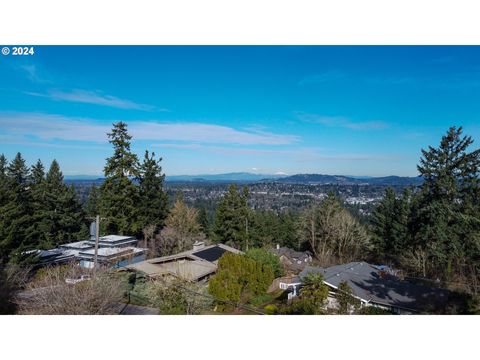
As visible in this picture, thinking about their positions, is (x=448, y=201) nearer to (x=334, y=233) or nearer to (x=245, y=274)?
(x=334, y=233)

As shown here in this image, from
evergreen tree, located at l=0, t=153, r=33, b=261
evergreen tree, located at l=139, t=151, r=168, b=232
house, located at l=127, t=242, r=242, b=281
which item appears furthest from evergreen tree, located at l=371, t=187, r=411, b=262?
evergreen tree, located at l=0, t=153, r=33, b=261

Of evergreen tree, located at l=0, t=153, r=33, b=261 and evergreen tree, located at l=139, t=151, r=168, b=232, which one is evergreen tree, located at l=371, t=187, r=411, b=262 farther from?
evergreen tree, located at l=0, t=153, r=33, b=261

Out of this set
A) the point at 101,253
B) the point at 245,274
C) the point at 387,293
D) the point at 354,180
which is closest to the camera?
the point at 387,293

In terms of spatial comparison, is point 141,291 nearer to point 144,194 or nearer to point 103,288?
point 103,288

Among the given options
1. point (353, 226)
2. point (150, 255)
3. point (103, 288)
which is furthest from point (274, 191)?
point (103, 288)

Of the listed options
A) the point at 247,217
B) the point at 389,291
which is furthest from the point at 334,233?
the point at 389,291

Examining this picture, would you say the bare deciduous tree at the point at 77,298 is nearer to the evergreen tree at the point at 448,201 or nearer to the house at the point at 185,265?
the house at the point at 185,265

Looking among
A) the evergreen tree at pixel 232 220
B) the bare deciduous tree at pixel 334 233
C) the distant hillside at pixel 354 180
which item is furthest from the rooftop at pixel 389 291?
the evergreen tree at pixel 232 220
